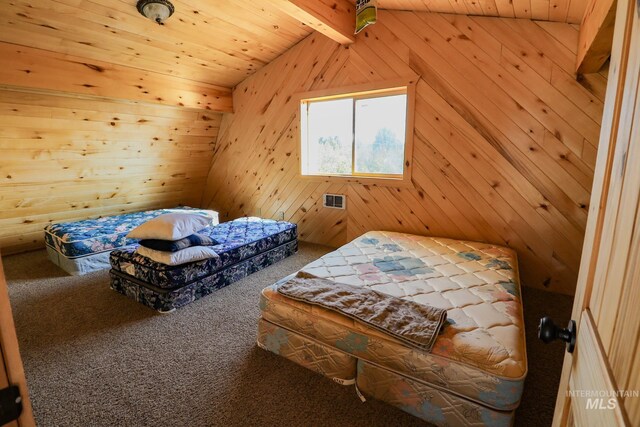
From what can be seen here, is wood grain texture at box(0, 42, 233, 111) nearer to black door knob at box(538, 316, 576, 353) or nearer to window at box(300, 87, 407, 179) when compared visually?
window at box(300, 87, 407, 179)

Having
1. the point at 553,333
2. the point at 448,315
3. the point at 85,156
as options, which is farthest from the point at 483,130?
the point at 85,156

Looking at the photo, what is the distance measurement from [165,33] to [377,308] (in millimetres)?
3076

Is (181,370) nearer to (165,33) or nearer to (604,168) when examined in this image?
(604,168)

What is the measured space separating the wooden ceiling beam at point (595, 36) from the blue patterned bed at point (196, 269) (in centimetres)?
288

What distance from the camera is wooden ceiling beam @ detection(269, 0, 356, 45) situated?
2.50m

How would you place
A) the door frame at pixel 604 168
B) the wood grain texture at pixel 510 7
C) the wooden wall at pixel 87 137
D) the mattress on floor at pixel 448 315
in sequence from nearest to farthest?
the door frame at pixel 604 168, the mattress on floor at pixel 448 315, the wood grain texture at pixel 510 7, the wooden wall at pixel 87 137

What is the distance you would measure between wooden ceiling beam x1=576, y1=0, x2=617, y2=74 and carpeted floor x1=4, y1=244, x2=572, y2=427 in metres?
1.83

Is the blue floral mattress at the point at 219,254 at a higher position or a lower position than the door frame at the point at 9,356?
lower

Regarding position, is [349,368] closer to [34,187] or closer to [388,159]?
[388,159]

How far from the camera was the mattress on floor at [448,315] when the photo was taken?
4.26ft

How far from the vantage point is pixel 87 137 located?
335 cm

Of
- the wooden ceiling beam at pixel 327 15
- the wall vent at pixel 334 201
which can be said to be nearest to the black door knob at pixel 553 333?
the wooden ceiling beam at pixel 327 15

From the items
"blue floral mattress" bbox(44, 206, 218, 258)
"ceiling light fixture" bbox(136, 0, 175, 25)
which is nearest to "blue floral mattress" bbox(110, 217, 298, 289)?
"blue floral mattress" bbox(44, 206, 218, 258)

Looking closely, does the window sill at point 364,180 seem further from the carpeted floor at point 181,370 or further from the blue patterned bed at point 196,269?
the carpeted floor at point 181,370
